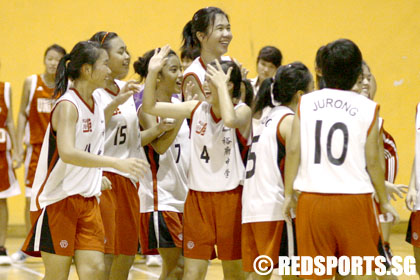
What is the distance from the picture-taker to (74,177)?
4207 mm

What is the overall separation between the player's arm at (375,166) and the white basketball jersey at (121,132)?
1651 mm

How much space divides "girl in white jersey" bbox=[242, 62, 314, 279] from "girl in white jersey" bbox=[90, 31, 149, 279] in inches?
33.4

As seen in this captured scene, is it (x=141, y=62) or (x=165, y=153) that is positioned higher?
(x=141, y=62)

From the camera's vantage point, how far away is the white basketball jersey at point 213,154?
14.8 feet

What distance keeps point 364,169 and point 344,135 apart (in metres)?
0.21

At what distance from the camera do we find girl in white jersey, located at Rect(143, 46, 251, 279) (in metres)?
4.49

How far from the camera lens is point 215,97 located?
446cm

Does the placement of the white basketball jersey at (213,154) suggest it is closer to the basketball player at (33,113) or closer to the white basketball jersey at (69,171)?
the white basketball jersey at (69,171)

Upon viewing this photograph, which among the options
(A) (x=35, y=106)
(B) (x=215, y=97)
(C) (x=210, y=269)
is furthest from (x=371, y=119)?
(A) (x=35, y=106)

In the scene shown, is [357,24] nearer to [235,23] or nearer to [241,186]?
[235,23]

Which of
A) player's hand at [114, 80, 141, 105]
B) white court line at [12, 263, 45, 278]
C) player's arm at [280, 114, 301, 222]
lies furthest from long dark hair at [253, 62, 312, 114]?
white court line at [12, 263, 45, 278]

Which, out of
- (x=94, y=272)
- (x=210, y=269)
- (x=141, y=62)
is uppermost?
(x=141, y=62)

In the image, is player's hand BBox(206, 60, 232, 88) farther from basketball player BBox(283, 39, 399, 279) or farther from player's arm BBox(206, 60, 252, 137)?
basketball player BBox(283, 39, 399, 279)

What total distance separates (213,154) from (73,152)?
93 centimetres
